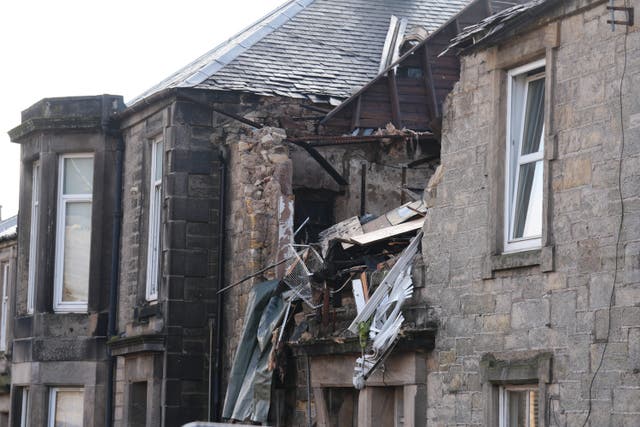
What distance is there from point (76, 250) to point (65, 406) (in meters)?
2.42

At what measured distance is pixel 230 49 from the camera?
21.5 metres

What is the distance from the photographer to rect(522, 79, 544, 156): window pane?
13.2 meters

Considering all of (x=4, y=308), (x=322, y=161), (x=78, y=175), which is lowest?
(x=4, y=308)

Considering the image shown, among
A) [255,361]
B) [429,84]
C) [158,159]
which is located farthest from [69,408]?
[429,84]

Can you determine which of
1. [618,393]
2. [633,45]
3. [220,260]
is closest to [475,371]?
[618,393]

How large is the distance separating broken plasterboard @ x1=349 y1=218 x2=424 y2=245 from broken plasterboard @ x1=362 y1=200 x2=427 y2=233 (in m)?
0.17

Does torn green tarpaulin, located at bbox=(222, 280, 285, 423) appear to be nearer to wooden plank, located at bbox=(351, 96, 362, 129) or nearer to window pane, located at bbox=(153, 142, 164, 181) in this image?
wooden plank, located at bbox=(351, 96, 362, 129)

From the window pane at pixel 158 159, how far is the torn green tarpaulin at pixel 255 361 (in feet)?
12.8

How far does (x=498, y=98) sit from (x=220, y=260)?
7.27m

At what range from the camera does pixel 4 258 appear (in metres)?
29.7

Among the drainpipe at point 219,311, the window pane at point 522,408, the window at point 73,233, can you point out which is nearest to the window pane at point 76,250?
the window at point 73,233

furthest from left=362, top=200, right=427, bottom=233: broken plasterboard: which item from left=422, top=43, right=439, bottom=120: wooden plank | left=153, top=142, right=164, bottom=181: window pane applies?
left=153, top=142, right=164, bottom=181: window pane

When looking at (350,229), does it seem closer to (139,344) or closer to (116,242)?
(139,344)

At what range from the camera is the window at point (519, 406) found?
42.1 feet
